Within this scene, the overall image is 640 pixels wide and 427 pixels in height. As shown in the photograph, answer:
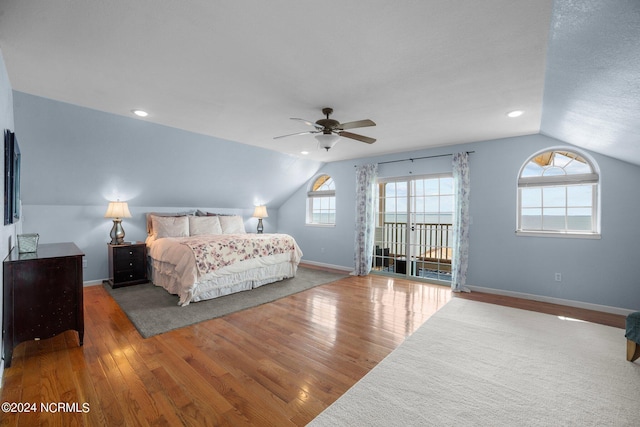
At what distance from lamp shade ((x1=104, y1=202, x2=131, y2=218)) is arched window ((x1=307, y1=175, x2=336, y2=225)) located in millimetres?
3733

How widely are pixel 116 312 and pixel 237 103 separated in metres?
2.84

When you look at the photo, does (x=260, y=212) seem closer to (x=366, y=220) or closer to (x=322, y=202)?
(x=322, y=202)

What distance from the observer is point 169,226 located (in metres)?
4.74

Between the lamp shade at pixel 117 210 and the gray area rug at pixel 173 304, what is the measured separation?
3.65 feet

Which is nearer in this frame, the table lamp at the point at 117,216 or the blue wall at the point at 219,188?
the blue wall at the point at 219,188

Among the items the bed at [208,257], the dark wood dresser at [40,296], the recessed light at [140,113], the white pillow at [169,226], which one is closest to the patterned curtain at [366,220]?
the bed at [208,257]

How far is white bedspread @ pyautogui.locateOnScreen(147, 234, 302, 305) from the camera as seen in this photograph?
360 cm

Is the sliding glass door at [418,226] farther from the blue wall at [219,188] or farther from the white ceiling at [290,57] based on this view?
the white ceiling at [290,57]

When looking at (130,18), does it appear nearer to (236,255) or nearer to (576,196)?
(236,255)

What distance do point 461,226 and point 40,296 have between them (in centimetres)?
516

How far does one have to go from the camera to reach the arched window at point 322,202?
6.45 meters

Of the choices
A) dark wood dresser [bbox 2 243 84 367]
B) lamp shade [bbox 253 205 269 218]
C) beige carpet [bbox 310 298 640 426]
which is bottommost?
beige carpet [bbox 310 298 640 426]

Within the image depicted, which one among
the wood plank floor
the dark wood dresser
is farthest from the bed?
the dark wood dresser

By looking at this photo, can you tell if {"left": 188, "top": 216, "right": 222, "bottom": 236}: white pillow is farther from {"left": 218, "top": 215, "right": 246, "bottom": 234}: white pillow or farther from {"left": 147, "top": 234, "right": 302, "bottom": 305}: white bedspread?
{"left": 147, "top": 234, "right": 302, "bottom": 305}: white bedspread
